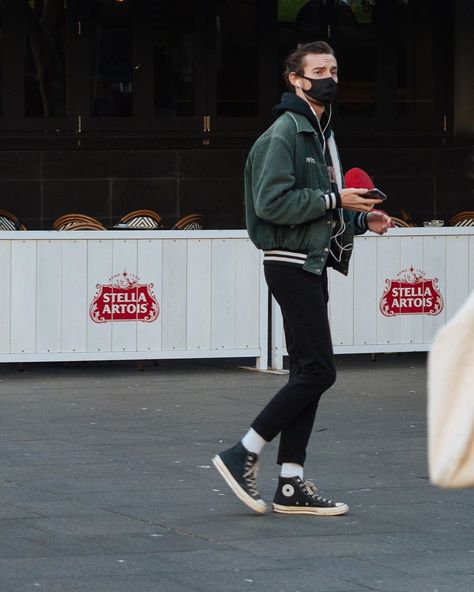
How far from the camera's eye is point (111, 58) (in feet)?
65.7

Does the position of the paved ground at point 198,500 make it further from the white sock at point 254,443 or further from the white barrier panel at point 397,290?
the white barrier panel at point 397,290

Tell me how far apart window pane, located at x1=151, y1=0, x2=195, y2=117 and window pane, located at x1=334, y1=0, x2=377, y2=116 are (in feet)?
6.88

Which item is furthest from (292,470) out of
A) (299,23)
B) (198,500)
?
(299,23)

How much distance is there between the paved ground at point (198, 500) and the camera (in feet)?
18.4

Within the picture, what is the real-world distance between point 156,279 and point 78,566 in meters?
6.13

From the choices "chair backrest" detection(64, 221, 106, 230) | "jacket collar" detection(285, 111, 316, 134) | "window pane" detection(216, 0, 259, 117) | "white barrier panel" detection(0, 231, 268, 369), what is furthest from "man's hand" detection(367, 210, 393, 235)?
"window pane" detection(216, 0, 259, 117)

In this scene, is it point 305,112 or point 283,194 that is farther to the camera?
point 305,112

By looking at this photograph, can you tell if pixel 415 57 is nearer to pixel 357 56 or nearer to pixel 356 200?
pixel 357 56

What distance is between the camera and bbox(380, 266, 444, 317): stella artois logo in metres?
12.2

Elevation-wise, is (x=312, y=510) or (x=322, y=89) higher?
(x=322, y=89)

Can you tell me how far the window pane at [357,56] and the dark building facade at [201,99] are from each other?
0.07 ft

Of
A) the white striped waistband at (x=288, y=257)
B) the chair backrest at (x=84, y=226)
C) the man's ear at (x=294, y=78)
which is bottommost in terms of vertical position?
the white striped waistband at (x=288, y=257)

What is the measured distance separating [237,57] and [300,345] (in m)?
14.2

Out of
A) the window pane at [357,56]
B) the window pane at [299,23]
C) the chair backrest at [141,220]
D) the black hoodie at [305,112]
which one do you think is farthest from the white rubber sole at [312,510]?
the window pane at [357,56]
